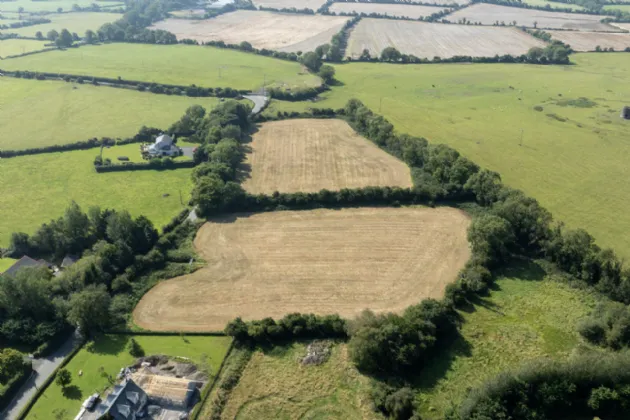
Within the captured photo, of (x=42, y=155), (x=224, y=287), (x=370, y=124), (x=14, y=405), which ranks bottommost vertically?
(x=14, y=405)

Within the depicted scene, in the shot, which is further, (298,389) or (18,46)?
(18,46)

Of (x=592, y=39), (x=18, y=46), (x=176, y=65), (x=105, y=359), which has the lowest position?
(x=105, y=359)

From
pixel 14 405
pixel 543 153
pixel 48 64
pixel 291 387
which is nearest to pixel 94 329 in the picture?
pixel 14 405

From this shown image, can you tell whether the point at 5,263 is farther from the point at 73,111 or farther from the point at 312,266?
the point at 73,111

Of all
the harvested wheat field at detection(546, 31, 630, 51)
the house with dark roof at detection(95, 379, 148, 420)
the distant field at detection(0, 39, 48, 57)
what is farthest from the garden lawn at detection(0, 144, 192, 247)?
the harvested wheat field at detection(546, 31, 630, 51)

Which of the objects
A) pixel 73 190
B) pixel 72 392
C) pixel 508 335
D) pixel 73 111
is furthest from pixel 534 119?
pixel 73 111

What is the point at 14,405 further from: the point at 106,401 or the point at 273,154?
the point at 273,154

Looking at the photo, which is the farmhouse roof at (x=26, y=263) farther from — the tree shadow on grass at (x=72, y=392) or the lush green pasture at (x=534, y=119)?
the lush green pasture at (x=534, y=119)

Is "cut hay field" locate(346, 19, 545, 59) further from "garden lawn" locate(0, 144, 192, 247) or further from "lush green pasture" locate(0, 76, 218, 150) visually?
"garden lawn" locate(0, 144, 192, 247)
